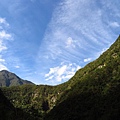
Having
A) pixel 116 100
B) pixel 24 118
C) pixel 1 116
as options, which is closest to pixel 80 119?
pixel 116 100

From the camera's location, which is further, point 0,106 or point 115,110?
point 0,106

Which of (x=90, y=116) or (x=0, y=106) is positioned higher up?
(x=0, y=106)

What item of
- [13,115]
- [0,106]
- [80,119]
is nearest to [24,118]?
[13,115]

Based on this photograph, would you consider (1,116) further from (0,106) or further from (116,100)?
(116,100)

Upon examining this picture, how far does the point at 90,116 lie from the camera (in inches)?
7426

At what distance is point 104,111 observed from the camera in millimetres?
186750

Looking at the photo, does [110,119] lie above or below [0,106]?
below

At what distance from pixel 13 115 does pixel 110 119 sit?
6568 centimetres

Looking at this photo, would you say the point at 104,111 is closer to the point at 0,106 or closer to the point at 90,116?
the point at 90,116

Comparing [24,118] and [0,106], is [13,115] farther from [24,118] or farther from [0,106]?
[0,106]

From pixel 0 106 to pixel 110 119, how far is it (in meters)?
82.0

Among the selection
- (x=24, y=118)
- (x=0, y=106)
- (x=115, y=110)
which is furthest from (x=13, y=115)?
(x=115, y=110)

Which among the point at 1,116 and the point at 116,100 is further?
the point at 116,100

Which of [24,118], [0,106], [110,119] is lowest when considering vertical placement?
[110,119]
